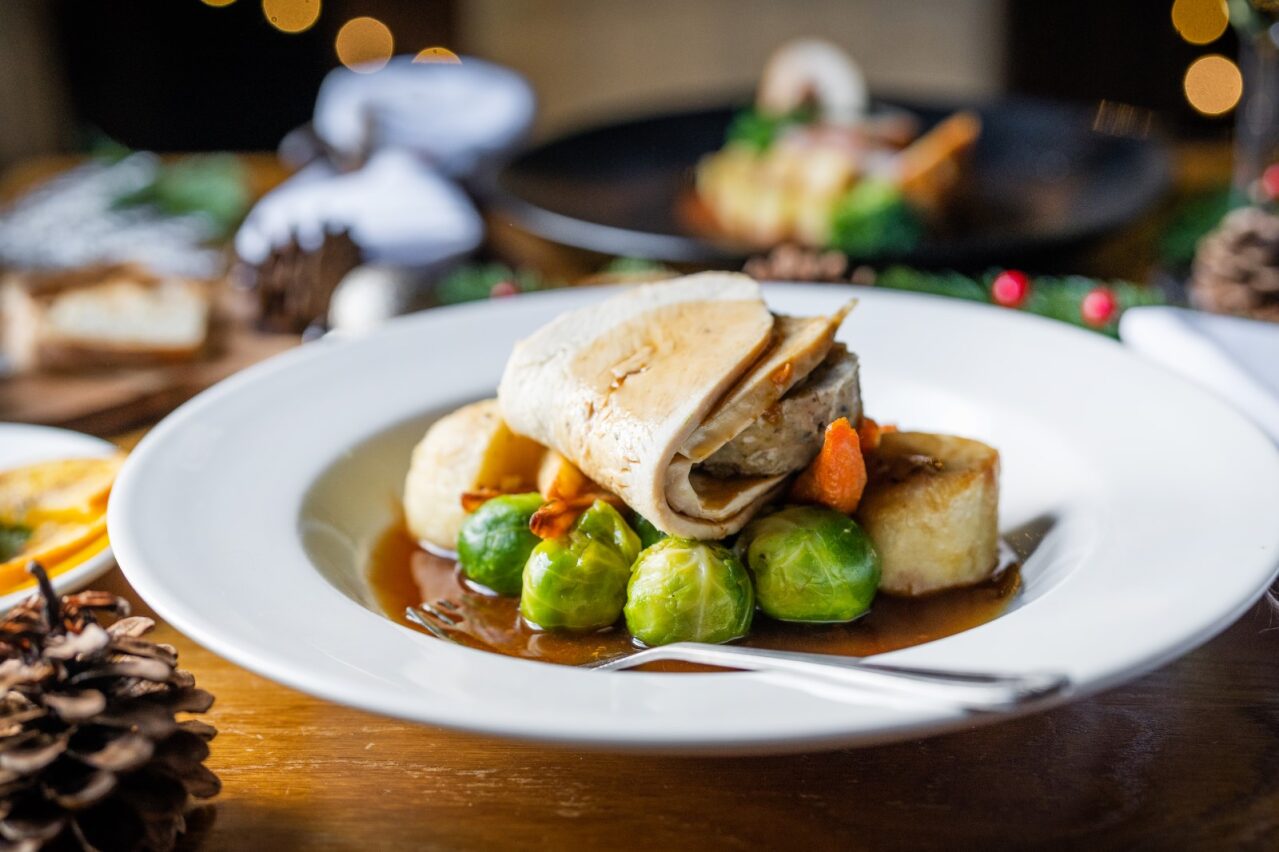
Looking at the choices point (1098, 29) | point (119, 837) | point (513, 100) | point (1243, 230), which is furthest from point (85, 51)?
point (119, 837)

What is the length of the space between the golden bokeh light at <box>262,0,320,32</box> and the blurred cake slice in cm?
582

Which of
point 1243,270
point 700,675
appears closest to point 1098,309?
point 1243,270

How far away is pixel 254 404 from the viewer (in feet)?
8.80

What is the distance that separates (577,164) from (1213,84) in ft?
18.7

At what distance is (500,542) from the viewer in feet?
7.82

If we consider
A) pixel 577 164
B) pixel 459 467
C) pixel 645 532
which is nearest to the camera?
pixel 645 532

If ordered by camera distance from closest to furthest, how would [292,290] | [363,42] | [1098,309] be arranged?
[1098,309], [292,290], [363,42]

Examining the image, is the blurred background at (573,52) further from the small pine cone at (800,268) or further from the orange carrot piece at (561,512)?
the orange carrot piece at (561,512)

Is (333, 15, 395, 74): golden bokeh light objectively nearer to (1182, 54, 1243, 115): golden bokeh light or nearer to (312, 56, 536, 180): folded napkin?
(312, 56, 536, 180): folded napkin

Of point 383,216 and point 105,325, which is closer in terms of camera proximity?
point 105,325

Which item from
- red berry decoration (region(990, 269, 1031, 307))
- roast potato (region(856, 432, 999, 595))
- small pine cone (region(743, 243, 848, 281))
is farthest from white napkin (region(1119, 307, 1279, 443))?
small pine cone (region(743, 243, 848, 281))

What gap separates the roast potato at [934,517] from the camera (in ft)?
7.56

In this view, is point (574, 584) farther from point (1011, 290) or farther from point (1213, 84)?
point (1213, 84)

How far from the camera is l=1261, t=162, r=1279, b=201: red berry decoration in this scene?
4.74 metres
